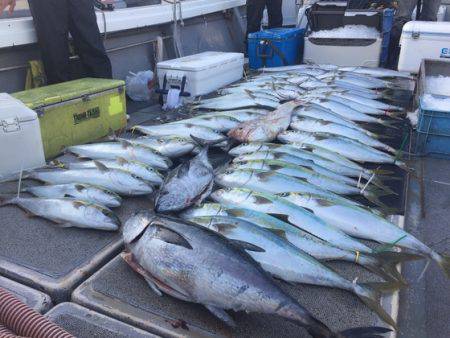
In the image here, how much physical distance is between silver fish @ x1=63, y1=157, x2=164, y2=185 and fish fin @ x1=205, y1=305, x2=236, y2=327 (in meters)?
1.52

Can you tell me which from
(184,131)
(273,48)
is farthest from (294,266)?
(273,48)

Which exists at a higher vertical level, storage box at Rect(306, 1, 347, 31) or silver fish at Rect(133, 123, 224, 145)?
storage box at Rect(306, 1, 347, 31)

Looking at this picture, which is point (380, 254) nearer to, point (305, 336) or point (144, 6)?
point (305, 336)

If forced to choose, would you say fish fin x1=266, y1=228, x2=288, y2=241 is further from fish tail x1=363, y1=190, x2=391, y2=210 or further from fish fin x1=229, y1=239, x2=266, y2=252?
fish tail x1=363, y1=190, x2=391, y2=210

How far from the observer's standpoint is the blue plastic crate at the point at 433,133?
12.0ft

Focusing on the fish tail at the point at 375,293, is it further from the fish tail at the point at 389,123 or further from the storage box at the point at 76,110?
the storage box at the point at 76,110

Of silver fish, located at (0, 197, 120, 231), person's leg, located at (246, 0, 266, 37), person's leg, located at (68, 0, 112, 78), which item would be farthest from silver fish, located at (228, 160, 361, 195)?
person's leg, located at (246, 0, 266, 37)

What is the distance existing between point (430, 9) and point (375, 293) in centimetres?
807

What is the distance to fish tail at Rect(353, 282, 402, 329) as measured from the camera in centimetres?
190

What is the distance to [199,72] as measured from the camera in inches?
211

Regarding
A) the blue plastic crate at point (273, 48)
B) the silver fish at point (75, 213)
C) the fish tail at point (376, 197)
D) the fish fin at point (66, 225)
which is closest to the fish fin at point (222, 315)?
the silver fish at point (75, 213)

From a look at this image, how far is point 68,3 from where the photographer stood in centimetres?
481

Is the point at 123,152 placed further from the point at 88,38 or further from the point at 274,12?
the point at 274,12

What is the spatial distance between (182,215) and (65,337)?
115cm
